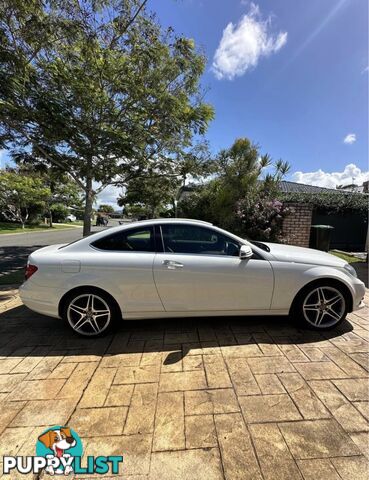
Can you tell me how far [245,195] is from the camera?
400 inches

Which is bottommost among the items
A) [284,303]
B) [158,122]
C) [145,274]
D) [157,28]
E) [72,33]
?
[284,303]

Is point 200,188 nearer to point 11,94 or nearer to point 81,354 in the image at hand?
point 11,94

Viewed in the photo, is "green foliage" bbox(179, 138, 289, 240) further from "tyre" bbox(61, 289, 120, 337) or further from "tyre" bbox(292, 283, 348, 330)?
"tyre" bbox(61, 289, 120, 337)

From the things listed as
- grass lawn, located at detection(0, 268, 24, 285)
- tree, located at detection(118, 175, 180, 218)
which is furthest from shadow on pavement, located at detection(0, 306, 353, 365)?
tree, located at detection(118, 175, 180, 218)

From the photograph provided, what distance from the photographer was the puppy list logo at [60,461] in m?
1.78

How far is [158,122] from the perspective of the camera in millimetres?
8414

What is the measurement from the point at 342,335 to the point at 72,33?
24.3 ft

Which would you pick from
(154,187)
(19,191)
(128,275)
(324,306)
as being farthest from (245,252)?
(19,191)

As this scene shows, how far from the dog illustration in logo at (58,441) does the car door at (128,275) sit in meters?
1.47

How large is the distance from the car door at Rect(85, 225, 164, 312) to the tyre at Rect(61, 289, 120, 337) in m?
0.15

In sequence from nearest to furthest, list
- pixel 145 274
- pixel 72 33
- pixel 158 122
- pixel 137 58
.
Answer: pixel 145 274 < pixel 72 33 < pixel 137 58 < pixel 158 122

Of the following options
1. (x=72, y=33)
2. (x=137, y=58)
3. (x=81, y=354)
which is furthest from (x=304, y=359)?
(x=137, y=58)

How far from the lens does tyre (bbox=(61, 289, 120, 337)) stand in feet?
11.1

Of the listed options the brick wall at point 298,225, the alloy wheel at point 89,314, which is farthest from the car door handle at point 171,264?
the brick wall at point 298,225
